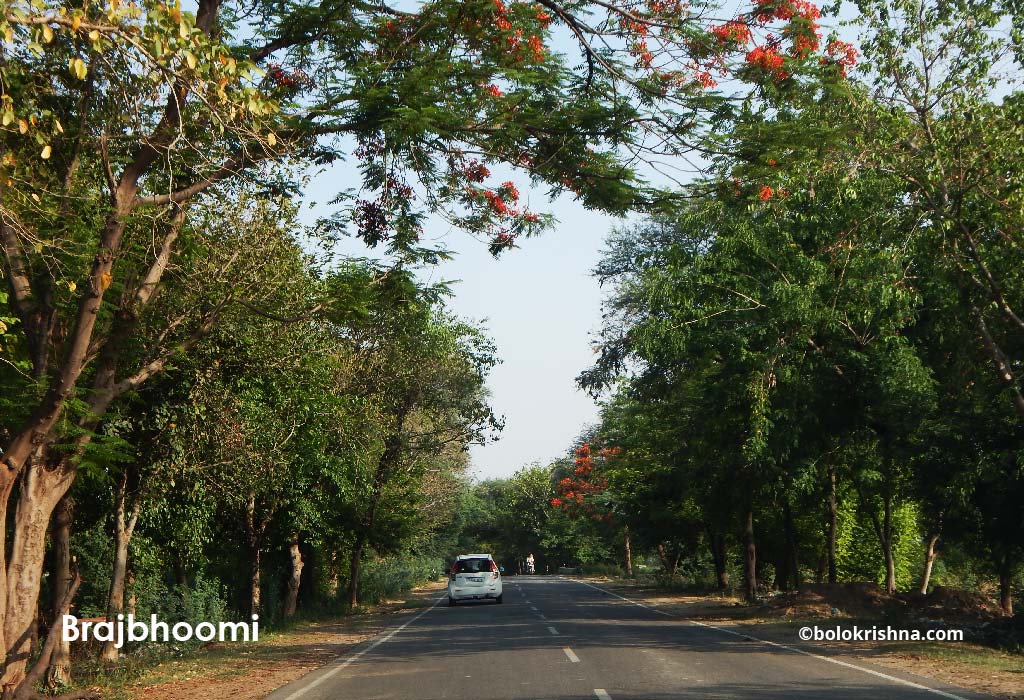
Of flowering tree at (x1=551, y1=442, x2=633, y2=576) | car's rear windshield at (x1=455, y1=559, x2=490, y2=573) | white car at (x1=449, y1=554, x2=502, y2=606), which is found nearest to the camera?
white car at (x1=449, y1=554, x2=502, y2=606)

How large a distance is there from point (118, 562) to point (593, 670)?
815cm

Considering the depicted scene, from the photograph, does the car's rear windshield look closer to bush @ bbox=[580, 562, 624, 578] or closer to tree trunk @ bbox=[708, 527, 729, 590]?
tree trunk @ bbox=[708, 527, 729, 590]

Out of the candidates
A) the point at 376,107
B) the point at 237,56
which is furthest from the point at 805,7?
the point at 237,56

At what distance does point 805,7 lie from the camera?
40.1 ft

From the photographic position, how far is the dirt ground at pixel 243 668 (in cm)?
1391

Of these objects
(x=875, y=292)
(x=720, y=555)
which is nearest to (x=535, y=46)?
(x=875, y=292)

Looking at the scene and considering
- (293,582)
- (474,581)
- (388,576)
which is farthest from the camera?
(388,576)

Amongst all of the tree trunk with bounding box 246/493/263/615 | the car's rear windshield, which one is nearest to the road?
the tree trunk with bounding box 246/493/263/615

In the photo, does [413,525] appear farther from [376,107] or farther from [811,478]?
[376,107]

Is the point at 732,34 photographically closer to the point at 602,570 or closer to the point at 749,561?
the point at 749,561

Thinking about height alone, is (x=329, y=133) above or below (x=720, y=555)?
above

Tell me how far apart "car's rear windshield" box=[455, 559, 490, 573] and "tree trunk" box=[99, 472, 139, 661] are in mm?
20052

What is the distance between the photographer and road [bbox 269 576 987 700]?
12039 millimetres

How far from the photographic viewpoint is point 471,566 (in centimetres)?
3688
